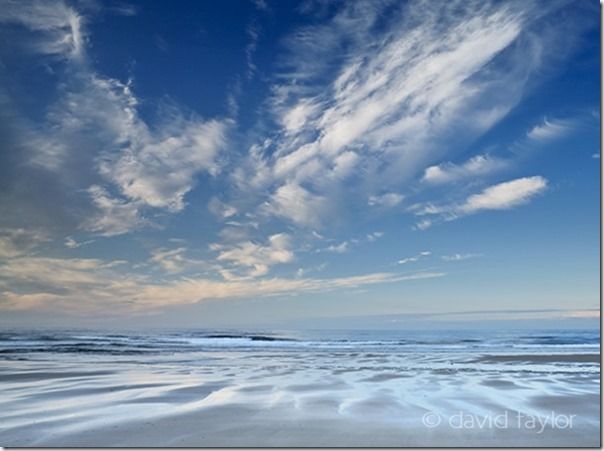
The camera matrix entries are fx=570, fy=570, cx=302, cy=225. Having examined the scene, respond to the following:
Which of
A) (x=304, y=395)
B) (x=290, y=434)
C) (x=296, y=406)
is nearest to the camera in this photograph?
(x=290, y=434)

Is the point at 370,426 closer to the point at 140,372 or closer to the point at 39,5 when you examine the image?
the point at 140,372

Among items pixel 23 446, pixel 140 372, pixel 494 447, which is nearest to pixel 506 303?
Result: pixel 494 447

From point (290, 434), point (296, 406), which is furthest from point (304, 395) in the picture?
point (290, 434)

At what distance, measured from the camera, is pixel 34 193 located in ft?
22.4

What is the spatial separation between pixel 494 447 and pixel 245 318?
4312 millimetres

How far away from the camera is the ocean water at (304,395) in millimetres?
3727

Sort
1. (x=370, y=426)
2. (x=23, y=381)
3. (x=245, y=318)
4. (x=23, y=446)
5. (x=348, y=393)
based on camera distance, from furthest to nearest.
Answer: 1. (x=245, y=318)
2. (x=23, y=381)
3. (x=348, y=393)
4. (x=370, y=426)
5. (x=23, y=446)

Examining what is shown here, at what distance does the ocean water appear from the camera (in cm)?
373

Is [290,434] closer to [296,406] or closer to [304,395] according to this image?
[296,406]

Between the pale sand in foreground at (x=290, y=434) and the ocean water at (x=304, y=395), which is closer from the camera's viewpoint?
the pale sand in foreground at (x=290, y=434)

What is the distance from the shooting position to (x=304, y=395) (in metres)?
4.84

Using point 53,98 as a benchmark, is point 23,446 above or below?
below

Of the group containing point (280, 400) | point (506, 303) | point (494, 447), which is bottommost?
point (494, 447)

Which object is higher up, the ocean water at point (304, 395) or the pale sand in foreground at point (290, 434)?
the ocean water at point (304, 395)
